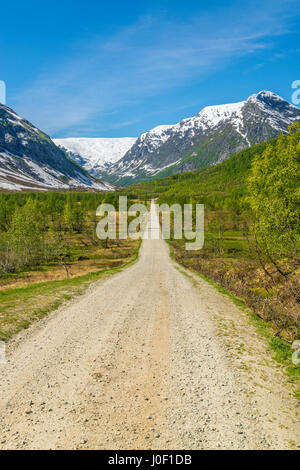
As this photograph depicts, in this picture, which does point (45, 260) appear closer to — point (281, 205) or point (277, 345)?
point (281, 205)

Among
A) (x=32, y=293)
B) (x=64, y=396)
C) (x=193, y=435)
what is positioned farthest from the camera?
(x=32, y=293)

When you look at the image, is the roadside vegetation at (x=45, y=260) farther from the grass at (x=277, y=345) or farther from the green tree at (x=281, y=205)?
the green tree at (x=281, y=205)

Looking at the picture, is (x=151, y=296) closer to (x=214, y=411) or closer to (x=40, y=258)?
(x=214, y=411)

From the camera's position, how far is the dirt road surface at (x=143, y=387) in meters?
7.20

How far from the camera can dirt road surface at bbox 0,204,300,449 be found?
7204 millimetres

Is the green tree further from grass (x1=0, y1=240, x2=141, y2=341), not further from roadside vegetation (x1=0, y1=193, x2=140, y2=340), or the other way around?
roadside vegetation (x1=0, y1=193, x2=140, y2=340)

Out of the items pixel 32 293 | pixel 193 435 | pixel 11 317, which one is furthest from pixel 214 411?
pixel 32 293

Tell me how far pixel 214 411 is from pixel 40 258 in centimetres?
7838

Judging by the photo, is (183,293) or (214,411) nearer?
(214,411)

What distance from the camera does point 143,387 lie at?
377 inches

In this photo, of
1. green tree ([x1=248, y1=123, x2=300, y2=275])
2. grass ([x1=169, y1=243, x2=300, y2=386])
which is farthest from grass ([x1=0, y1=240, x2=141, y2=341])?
green tree ([x1=248, y1=123, x2=300, y2=275])

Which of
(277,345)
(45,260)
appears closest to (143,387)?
(277,345)
